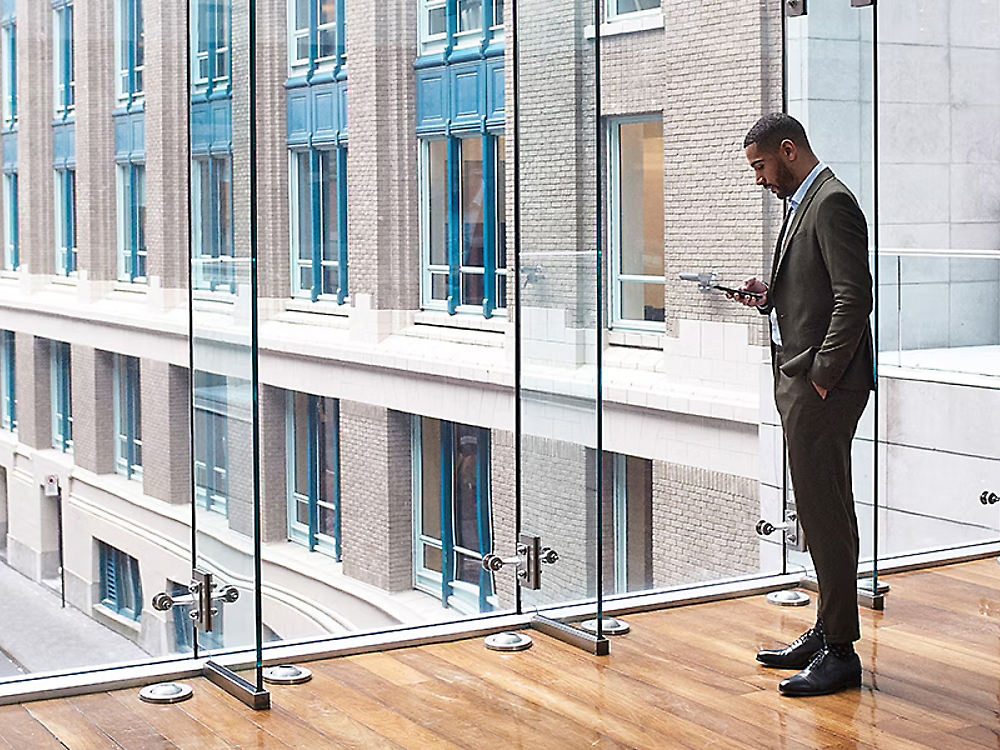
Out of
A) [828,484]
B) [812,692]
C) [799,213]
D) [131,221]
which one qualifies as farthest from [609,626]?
[131,221]

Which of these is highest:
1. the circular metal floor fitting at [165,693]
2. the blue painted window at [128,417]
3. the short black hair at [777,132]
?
the short black hair at [777,132]

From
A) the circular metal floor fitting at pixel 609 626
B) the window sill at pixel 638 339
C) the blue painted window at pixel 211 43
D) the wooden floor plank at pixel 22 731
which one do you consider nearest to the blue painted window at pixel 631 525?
the circular metal floor fitting at pixel 609 626

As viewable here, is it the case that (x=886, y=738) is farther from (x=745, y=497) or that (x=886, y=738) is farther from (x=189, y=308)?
(x=745, y=497)

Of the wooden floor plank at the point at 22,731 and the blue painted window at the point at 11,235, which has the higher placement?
the blue painted window at the point at 11,235

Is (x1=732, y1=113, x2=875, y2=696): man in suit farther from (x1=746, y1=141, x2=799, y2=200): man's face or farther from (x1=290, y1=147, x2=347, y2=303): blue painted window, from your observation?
(x1=290, y1=147, x2=347, y2=303): blue painted window

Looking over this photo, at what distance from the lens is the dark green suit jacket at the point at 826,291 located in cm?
376

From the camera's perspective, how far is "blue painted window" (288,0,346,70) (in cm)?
430

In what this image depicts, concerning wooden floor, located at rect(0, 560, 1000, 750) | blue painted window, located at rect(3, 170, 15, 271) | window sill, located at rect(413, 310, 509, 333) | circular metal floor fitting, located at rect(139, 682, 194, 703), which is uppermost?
blue painted window, located at rect(3, 170, 15, 271)

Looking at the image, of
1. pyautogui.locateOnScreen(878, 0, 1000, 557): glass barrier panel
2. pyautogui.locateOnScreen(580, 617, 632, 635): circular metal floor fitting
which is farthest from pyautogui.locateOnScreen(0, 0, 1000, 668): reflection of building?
pyautogui.locateOnScreen(878, 0, 1000, 557): glass barrier panel

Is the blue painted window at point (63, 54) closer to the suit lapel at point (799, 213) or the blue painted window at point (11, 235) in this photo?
the blue painted window at point (11, 235)

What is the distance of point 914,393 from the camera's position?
7.50 metres

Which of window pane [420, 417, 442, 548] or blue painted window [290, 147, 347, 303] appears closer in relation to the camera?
blue painted window [290, 147, 347, 303]

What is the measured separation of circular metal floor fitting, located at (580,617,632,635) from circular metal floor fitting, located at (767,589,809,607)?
2.07 feet

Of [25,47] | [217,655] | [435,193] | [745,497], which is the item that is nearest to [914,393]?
[745,497]
